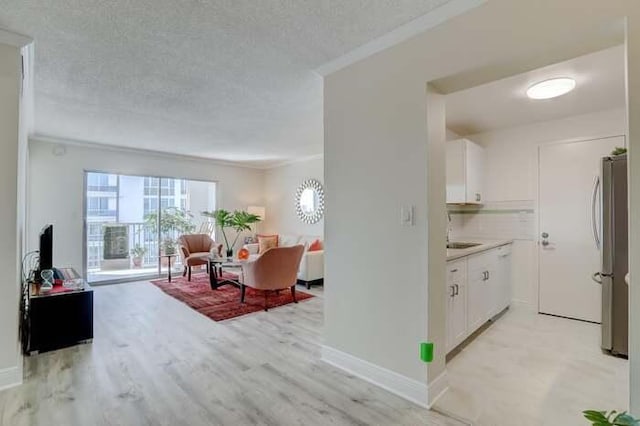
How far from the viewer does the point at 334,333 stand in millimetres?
2500

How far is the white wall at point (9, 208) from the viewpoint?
2139 millimetres

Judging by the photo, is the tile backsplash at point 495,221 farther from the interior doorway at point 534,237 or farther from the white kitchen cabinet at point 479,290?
the white kitchen cabinet at point 479,290

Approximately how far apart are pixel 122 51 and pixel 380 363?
3000mm

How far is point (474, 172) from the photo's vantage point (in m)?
3.98

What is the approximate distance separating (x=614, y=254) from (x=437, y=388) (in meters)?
1.99

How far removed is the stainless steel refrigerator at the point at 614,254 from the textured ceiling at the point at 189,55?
7.03 ft

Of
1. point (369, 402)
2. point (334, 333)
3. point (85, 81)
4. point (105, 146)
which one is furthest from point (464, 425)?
point (105, 146)

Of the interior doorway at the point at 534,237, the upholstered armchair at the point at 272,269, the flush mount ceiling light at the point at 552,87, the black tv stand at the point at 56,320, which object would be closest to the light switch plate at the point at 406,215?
the interior doorway at the point at 534,237

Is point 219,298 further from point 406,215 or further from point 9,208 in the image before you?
point 406,215

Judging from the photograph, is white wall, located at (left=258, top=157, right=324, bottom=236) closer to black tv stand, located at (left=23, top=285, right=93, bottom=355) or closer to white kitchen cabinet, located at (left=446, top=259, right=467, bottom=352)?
white kitchen cabinet, located at (left=446, top=259, right=467, bottom=352)

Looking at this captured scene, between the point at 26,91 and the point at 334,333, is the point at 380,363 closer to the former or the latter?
the point at 334,333

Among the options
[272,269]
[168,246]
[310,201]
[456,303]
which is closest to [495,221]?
[456,303]

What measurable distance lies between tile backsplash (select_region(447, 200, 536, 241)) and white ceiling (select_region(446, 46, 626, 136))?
1.08 m

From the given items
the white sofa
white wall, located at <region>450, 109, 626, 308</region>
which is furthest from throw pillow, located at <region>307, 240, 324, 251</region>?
white wall, located at <region>450, 109, 626, 308</region>
